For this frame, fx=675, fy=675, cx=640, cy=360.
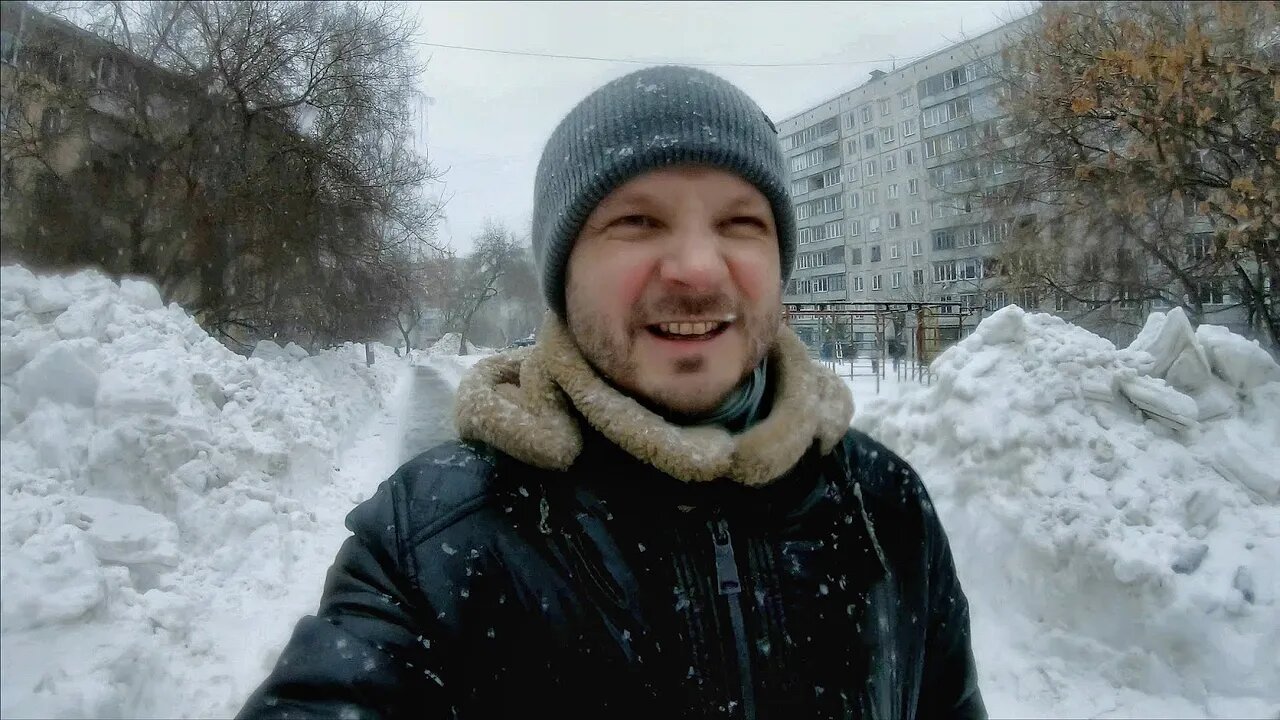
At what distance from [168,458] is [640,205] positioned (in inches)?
72.5

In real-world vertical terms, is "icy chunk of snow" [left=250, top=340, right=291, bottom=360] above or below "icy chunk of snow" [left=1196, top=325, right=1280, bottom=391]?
above

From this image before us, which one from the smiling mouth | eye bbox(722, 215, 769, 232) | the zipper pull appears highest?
eye bbox(722, 215, 769, 232)

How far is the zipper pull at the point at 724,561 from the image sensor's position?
0.96m

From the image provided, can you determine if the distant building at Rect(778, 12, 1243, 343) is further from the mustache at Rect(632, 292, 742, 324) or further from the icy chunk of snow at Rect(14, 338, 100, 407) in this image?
the icy chunk of snow at Rect(14, 338, 100, 407)

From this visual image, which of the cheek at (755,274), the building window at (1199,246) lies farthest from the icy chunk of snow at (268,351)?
the building window at (1199,246)

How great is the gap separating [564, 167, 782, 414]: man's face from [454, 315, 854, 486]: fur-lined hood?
5 cm

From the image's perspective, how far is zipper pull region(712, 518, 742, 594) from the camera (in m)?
0.96

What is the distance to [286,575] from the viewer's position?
2.21 metres

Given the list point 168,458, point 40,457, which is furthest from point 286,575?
point 40,457

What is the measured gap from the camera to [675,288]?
3.17 ft

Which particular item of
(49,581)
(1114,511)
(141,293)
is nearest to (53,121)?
(141,293)

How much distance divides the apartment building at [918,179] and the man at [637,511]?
1684 millimetres

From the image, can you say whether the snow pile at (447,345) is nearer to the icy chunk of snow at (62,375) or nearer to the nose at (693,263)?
the icy chunk of snow at (62,375)

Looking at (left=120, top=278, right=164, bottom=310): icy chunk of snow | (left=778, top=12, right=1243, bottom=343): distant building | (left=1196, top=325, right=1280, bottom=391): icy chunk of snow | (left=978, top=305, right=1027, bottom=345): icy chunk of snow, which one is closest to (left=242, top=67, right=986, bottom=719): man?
(left=120, top=278, right=164, bottom=310): icy chunk of snow
